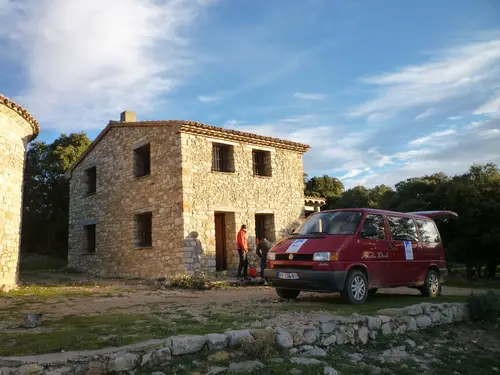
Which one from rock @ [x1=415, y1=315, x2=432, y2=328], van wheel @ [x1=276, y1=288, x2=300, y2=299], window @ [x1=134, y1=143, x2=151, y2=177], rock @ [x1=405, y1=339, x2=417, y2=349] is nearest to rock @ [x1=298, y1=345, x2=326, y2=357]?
rock @ [x1=405, y1=339, x2=417, y2=349]

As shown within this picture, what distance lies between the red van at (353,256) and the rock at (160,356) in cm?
361

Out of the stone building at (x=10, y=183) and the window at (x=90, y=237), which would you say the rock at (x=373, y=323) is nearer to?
the stone building at (x=10, y=183)

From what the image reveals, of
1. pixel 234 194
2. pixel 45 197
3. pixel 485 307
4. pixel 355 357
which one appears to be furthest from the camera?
pixel 45 197

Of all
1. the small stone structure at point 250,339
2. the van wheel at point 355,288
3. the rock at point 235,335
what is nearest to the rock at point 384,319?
the small stone structure at point 250,339

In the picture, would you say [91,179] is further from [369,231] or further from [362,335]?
[362,335]

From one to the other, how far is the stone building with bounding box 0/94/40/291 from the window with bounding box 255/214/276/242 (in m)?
8.61

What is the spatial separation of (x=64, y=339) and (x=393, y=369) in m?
3.91

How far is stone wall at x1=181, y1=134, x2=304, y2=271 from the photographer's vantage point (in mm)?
14211

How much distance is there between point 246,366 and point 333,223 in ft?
14.0

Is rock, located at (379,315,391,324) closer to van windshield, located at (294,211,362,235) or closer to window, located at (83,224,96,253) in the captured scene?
van windshield, located at (294,211,362,235)

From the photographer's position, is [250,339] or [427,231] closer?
[250,339]

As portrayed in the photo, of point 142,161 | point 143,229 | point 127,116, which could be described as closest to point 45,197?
point 127,116

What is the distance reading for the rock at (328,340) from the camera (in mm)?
5549

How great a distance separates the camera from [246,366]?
440 centimetres
